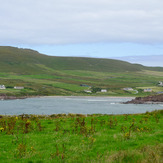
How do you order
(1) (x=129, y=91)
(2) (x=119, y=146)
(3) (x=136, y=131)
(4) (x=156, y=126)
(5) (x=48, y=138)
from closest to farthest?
(2) (x=119, y=146) → (5) (x=48, y=138) → (3) (x=136, y=131) → (4) (x=156, y=126) → (1) (x=129, y=91)

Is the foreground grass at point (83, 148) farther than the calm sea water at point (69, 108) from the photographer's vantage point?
No

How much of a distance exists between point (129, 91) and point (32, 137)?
149m

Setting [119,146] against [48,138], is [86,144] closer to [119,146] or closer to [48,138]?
[119,146]

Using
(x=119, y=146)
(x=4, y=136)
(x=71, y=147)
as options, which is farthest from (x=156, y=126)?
(x=4, y=136)

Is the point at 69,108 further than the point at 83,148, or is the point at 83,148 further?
the point at 69,108

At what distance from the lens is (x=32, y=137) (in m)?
15.3

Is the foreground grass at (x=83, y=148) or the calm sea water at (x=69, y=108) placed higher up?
the foreground grass at (x=83, y=148)

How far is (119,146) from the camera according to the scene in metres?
12.8

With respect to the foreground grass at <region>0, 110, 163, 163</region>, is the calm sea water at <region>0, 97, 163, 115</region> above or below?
below

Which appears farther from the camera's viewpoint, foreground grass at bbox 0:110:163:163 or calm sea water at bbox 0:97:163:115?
calm sea water at bbox 0:97:163:115

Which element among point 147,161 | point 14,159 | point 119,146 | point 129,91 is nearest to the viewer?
point 147,161

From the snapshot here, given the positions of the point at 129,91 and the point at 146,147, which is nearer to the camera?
the point at 146,147

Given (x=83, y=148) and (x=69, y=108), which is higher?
(x=83, y=148)

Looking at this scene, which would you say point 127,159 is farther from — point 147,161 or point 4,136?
point 4,136
